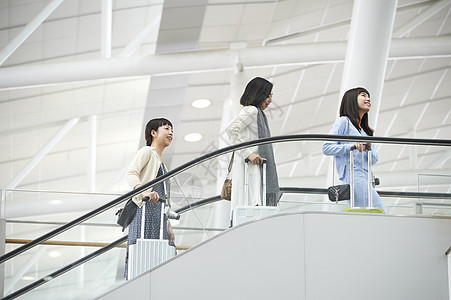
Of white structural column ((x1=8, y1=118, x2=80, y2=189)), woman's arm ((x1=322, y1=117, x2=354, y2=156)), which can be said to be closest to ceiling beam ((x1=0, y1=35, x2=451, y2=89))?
white structural column ((x1=8, y1=118, x2=80, y2=189))

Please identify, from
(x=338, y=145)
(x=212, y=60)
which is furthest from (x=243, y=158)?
(x=212, y=60)

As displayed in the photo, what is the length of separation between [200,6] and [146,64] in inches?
63.5

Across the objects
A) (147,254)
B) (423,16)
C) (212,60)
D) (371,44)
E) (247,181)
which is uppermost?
(423,16)

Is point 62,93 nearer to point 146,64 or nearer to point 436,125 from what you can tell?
point 146,64

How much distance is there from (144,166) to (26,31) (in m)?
7.17

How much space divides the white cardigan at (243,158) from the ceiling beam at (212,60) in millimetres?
7063

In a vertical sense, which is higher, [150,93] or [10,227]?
[150,93]

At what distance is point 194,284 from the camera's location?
698 centimetres

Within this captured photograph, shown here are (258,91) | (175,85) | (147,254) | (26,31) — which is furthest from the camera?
(175,85)

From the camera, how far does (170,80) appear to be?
59.8 ft

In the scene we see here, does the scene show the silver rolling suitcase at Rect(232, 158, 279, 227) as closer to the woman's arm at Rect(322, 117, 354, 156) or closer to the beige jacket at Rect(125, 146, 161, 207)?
the woman's arm at Rect(322, 117, 354, 156)

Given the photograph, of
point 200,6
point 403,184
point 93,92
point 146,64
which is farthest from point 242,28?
point 403,184

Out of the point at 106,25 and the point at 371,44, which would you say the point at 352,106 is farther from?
the point at 106,25

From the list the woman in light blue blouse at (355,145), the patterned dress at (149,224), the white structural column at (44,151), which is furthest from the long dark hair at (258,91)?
the white structural column at (44,151)
